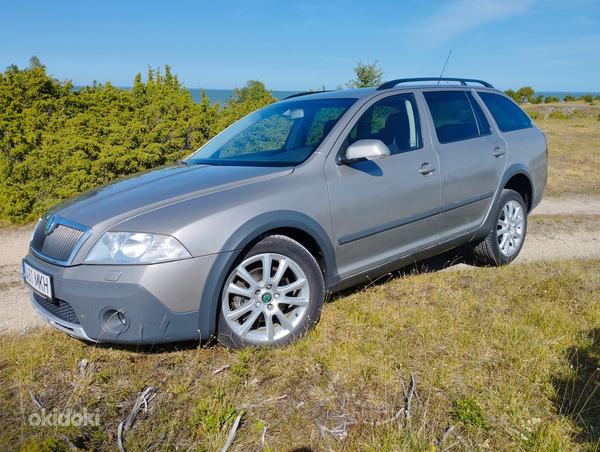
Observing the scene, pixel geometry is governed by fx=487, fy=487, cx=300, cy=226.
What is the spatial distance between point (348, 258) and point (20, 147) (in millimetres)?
6913

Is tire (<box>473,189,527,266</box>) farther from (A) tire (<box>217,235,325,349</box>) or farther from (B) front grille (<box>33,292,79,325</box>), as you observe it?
(B) front grille (<box>33,292,79,325</box>)

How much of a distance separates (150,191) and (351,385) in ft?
5.68

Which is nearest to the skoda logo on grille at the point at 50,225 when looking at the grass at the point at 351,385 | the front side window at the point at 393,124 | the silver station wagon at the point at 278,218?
the silver station wagon at the point at 278,218

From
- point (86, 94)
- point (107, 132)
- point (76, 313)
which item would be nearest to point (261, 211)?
point (76, 313)

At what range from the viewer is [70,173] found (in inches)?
306

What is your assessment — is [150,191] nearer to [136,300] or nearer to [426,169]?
[136,300]

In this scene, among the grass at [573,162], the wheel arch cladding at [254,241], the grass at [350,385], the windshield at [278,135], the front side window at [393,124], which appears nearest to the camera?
the grass at [350,385]

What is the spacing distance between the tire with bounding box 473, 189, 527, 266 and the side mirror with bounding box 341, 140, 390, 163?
1.96m

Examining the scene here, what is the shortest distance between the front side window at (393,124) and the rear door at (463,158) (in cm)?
21

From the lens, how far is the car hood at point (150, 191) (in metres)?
2.88

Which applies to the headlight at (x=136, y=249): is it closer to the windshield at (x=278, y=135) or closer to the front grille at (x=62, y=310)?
the front grille at (x=62, y=310)

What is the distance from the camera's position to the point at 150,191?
10.3ft

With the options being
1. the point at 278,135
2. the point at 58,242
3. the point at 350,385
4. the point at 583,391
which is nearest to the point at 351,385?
the point at 350,385

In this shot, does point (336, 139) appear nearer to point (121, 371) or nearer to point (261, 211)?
point (261, 211)
